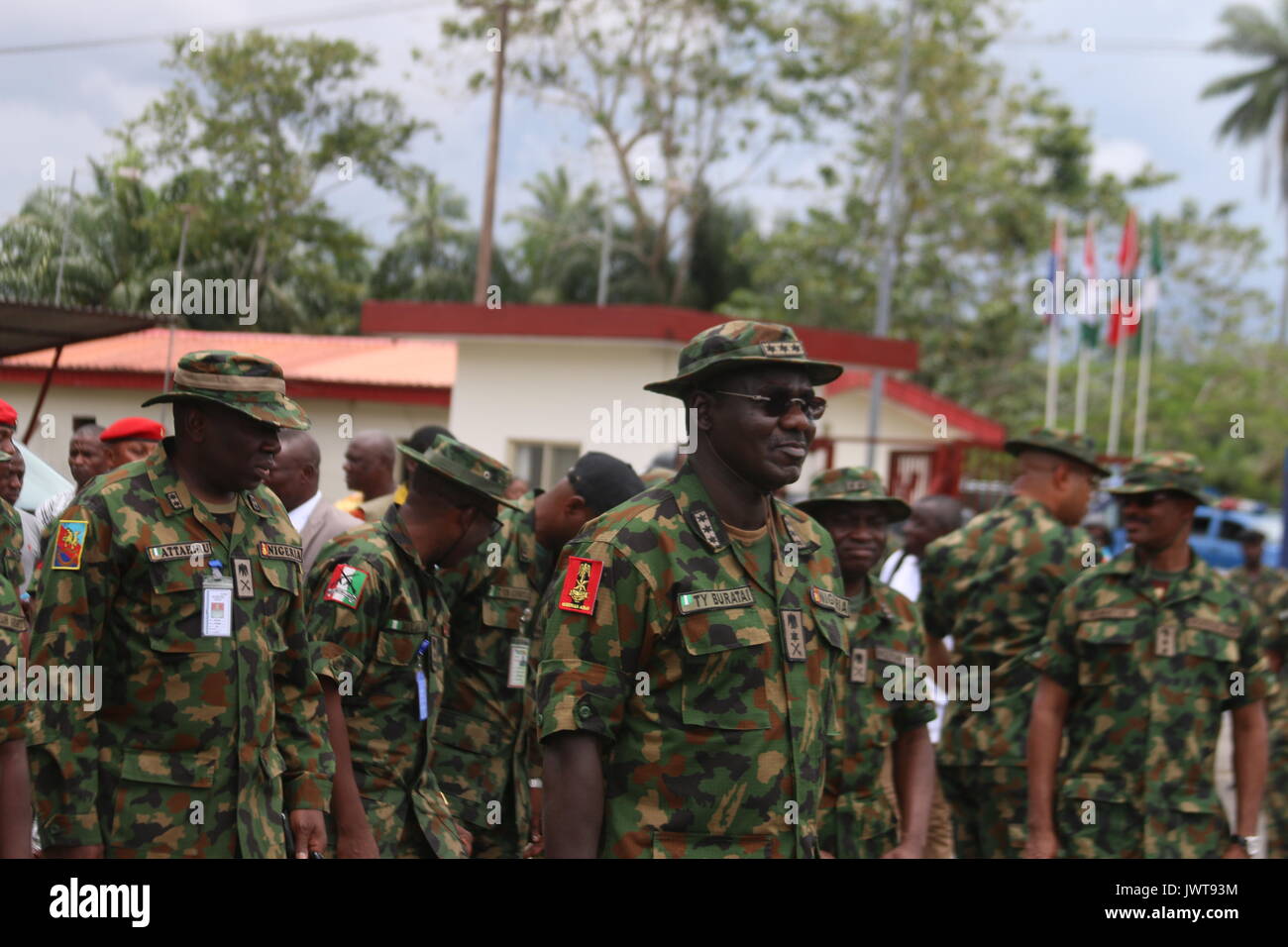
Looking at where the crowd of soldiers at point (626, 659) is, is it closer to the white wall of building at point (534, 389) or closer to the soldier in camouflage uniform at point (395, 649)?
the soldier in camouflage uniform at point (395, 649)

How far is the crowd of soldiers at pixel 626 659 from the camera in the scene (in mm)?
3191

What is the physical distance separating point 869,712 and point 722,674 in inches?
74.4

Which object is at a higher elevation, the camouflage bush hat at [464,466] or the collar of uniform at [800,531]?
the camouflage bush hat at [464,466]

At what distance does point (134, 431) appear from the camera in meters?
5.73

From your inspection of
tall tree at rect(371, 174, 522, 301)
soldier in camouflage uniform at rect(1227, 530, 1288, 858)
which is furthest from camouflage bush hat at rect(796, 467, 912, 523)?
tall tree at rect(371, 174, 522, 301)

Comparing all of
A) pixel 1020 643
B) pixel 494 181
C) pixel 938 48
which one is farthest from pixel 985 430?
pixel 1020 643

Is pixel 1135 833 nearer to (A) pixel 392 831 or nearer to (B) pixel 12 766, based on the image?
(A) pixel 392 831

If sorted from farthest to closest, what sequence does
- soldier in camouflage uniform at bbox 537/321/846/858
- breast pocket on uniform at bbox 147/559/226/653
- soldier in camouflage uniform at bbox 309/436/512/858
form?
soldier in camouflage uniform at bbox 309/436/512/858
breast pocket on uniform at bbox 147/559/226/653
soldier in camouflage uniform at bbox 537/321/846/858

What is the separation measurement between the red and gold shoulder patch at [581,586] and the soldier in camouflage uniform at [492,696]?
1692 millimetres

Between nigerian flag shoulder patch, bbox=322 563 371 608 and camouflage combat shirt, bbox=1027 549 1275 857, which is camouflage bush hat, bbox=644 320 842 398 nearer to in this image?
nigerian flag shoulder patch, bbox=322 563 371 608

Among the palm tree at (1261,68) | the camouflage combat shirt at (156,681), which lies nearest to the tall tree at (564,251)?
the camouflage combat shirt at (156,681)

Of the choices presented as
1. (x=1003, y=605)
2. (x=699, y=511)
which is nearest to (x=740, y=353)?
(x=699, y=511)

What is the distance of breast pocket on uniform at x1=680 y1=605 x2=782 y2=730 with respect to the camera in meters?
3.17
